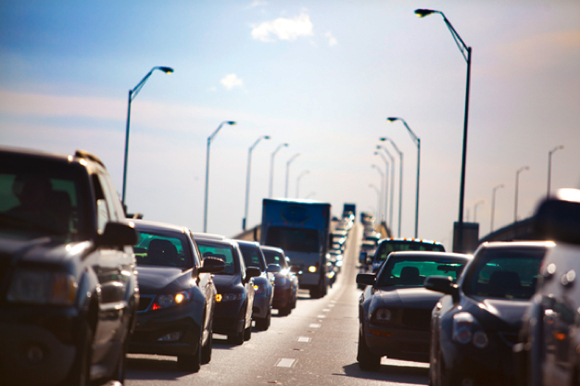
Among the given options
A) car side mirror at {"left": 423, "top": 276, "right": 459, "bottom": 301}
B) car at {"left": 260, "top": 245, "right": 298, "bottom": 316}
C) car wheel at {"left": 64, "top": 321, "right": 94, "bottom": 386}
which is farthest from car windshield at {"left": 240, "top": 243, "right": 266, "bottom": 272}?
car wheel at {"left": 64, "top": 321, "right": 94, "bottom": 386}

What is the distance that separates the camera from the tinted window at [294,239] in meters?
38.5

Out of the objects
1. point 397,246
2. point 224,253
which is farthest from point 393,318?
point 397,246

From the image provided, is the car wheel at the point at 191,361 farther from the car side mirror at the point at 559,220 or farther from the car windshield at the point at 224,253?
the car side mirror at the point at 559,220

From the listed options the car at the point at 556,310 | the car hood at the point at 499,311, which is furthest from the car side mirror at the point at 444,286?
the car at the point at 556,310

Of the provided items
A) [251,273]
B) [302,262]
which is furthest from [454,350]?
[302,262]

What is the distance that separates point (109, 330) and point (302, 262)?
3228cm

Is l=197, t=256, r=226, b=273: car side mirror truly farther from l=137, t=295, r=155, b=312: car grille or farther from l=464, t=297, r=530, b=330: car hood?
l=464, t=297, r=530, b=330: car hood

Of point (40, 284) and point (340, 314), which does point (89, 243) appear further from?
point (340, 314)

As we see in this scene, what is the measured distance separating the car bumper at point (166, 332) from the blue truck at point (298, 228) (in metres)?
26.5

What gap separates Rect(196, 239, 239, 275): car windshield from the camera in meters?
16.4

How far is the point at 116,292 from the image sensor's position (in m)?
7.25

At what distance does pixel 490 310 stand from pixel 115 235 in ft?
11.6

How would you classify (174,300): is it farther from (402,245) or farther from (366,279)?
(402,245)

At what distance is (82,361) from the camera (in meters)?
6.12
